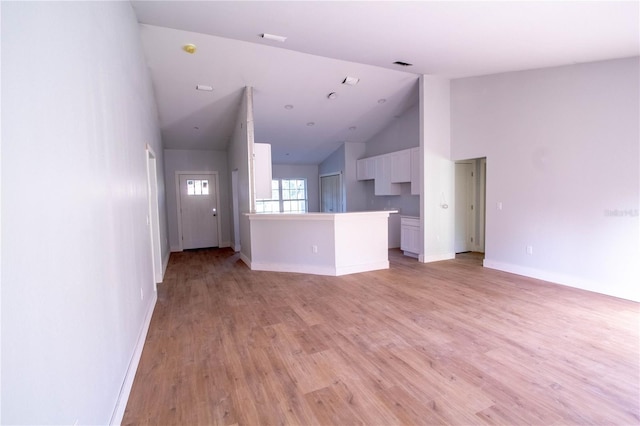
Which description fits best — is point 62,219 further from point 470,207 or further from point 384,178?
point 470,207

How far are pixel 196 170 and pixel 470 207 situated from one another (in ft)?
21.2

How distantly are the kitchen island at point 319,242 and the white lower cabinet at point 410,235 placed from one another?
1161 millimetres

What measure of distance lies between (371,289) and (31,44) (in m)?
3.82

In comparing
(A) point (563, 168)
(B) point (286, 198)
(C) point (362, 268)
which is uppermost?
(A) point (563, 168)

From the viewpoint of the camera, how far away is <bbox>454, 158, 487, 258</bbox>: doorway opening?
21.2 ft

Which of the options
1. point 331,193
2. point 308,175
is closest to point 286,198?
point 308,175

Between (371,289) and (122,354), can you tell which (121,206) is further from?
(371,289)

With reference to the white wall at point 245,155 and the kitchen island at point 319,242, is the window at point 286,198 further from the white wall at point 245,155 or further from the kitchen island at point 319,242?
the kitchen island at point 319,242

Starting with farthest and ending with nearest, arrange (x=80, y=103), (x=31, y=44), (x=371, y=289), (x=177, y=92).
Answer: (x=177, y=92) → (x=371, y=289) → (x=80, y=103) → (x=31, y=44)

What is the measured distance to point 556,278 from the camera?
168 inches

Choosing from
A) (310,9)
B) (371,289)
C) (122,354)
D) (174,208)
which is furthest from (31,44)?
(174,208)

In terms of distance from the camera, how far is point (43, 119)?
107 cm

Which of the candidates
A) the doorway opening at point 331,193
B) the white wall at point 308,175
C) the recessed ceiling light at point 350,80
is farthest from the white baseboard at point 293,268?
the white wall at point 308,175

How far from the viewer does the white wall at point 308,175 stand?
30.8ft
